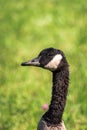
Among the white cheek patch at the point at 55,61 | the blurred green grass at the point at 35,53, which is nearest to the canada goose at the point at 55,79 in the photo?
the white cheek patch at the point at 55,61

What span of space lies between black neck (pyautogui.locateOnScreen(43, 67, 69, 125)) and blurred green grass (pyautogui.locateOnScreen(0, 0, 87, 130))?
2061 mm

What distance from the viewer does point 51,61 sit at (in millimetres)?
5449

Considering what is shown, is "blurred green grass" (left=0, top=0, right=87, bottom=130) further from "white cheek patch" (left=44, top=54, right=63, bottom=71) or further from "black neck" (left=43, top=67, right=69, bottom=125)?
"white cheek patch" (left=44, top=54, right=63, bottom=71)

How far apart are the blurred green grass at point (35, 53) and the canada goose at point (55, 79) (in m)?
2.07

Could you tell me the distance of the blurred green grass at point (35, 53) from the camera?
26.6 feet

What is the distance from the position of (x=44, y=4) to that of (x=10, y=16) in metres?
1.20

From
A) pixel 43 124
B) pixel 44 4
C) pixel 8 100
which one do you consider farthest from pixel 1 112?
pixel 44 4

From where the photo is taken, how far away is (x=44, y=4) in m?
→ 12.9

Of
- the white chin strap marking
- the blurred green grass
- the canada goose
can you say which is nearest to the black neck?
the canada goose

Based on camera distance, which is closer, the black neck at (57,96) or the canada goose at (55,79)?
the canada goose at (55,79)

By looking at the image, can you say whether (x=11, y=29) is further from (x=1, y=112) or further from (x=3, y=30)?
(x=1, y=112)

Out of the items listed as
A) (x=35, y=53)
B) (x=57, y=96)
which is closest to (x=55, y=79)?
(x=57, y=96)

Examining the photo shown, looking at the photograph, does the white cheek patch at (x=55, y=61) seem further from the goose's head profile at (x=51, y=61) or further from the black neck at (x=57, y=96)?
the black neck at (x=57, y=96)

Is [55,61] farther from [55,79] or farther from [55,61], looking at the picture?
[55,79]
